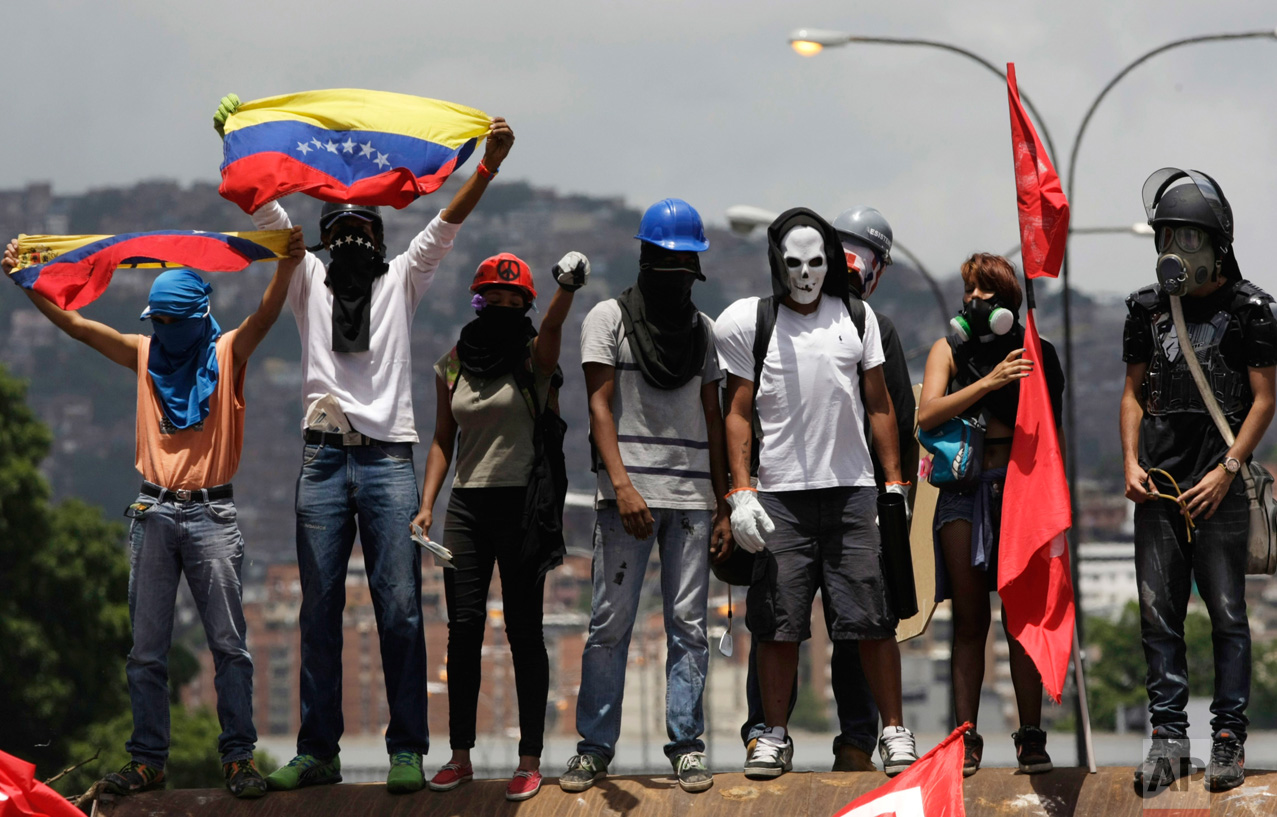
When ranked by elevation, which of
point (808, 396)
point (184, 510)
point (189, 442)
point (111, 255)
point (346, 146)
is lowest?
point (184, 510)

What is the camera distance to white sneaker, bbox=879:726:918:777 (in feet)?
20.4

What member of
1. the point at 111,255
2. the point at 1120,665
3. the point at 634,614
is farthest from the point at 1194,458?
the point at 1120,665

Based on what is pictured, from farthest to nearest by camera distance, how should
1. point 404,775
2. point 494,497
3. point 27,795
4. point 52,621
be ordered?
point 52,621 → point 494,497 → point 404,775 → point 27,795

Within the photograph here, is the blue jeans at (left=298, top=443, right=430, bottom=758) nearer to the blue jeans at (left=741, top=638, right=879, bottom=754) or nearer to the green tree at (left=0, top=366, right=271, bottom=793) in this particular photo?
the blue jeans at (left=741, top=638, right=879, bottom=754)

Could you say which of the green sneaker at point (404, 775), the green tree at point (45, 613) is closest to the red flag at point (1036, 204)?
the green sneaker at point (404, 775)

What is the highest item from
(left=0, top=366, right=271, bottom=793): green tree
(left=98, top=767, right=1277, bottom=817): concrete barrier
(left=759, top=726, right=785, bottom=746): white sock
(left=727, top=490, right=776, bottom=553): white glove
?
(left=727, top=490, right=776, bottom=553): white glove

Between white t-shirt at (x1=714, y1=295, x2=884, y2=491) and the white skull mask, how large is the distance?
0.13 m

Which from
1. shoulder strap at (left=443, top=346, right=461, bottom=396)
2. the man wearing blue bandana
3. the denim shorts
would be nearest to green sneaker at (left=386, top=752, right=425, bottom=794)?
the man wearing blue bandana

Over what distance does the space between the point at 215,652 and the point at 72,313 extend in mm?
1639

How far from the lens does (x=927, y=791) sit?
18.9 ft

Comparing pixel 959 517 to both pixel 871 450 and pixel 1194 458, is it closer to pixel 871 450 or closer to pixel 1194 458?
pixel 871 450

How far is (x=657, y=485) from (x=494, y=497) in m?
0.69

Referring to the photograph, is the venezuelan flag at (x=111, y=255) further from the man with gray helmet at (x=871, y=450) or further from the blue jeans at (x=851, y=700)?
the blue jeans at (x=851, y=700)

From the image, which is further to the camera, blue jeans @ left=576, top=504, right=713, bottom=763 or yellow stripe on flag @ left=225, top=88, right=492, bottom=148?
yellow stripe on flag @ left=225, top=88, right=492, bottom=148
